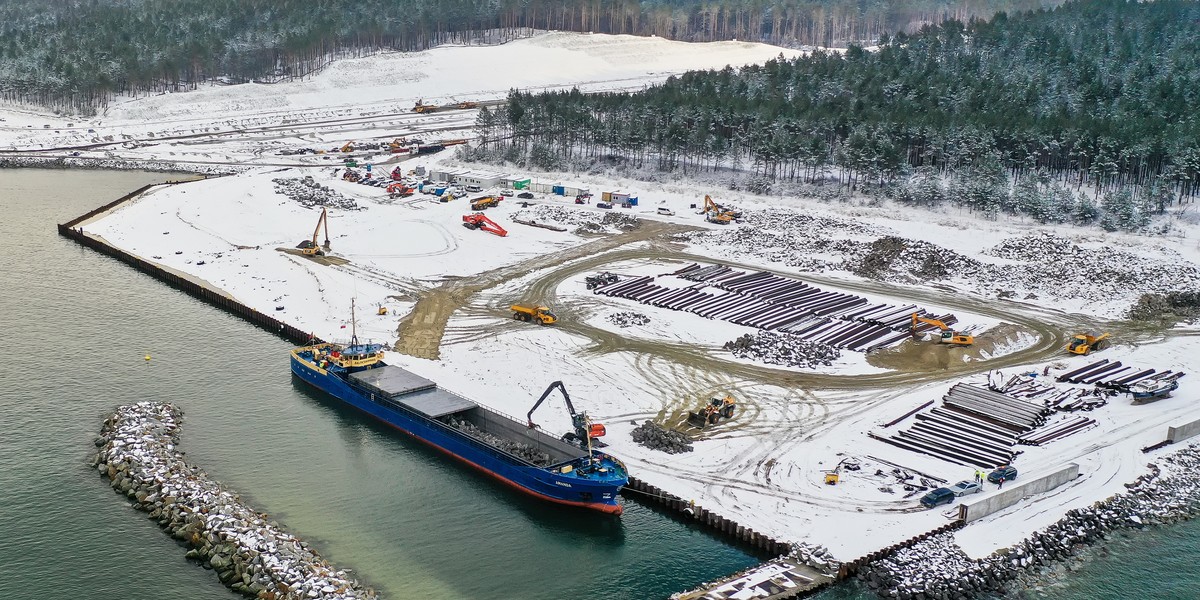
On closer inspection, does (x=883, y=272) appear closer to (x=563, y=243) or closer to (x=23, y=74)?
(x=563, y=243)

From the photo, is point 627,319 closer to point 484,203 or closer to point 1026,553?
point 1026,553

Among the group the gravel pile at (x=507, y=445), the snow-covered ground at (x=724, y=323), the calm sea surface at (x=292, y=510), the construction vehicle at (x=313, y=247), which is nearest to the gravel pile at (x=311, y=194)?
the snow-covered ground at (x=724, y=323)

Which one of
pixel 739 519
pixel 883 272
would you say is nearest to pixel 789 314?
pixel 883 272

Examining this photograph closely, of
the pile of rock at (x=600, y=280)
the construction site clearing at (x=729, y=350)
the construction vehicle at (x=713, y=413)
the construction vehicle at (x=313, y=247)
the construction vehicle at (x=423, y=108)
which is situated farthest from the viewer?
the construction vehicle at (x=423, y=108)

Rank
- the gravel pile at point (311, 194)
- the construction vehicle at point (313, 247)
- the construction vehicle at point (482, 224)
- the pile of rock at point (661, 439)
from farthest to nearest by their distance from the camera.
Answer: the gravel pile at point (311, 194), the construction vehicle at point (482, 224), the construction vehicle at point (313, 247), the pile of rock at point (661, 439)

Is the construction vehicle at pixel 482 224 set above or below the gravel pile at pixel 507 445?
above

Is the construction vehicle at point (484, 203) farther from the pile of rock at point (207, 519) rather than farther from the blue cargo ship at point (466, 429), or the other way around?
the pile of rock at point (207, 519)

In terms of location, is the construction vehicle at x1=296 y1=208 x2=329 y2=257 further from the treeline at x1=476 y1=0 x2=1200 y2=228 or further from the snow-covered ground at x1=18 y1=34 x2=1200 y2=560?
the treeline at x1=476 y1=0 x2=1200 y2=228

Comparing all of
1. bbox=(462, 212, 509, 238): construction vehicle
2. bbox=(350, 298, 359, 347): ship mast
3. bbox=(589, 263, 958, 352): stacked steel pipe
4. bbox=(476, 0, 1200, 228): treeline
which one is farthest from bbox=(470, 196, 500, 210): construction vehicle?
bbox=(350, 298, 359, 347): ship mast
